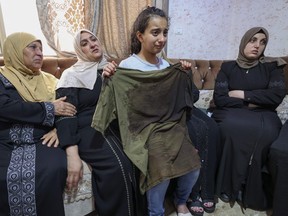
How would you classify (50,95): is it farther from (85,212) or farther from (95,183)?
(85,212)

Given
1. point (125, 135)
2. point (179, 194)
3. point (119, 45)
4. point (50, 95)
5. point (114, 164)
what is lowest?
point (179, 194)

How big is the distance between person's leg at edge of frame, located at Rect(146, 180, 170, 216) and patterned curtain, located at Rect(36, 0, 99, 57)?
63.3 inches

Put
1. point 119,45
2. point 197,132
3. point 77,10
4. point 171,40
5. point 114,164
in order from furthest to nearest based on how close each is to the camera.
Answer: point 171,40
point 119,45
point 77,10
point 197,132
point 114,164

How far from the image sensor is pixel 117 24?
2.54m

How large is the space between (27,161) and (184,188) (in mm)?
895

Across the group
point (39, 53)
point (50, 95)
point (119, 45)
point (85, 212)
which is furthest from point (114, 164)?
point (119, 45)

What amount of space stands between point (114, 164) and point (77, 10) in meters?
1.77

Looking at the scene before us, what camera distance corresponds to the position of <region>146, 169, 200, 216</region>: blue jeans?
1242 mm

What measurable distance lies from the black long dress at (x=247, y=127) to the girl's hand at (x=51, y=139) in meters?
1.12

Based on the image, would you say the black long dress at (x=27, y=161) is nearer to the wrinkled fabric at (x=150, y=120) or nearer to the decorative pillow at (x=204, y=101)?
the wrinkled fabric at (x=150, y=120)

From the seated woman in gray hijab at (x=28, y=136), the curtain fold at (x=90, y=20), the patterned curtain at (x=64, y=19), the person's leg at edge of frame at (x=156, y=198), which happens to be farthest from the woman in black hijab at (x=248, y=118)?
the patterned curtain at (x=64, y=19)

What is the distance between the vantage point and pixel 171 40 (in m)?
3.20

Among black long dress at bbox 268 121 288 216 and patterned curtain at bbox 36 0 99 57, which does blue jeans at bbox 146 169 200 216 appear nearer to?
black long dress at bbox 268 121 288 216

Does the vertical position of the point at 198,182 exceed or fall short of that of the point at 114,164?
it falls short
